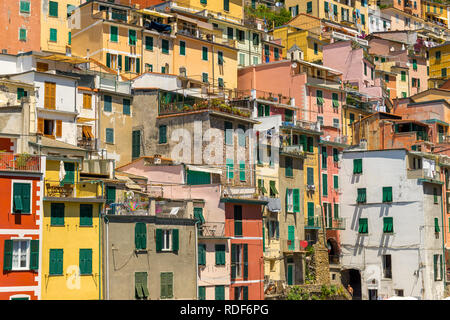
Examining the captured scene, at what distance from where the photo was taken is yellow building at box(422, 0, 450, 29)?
13588 cm

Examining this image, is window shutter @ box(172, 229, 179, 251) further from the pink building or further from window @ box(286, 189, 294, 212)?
the pink building

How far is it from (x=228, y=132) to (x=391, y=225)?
1663cm

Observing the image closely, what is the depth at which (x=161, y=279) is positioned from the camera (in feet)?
139

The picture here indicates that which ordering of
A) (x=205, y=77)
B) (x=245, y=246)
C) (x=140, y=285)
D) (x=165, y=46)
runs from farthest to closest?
(x=205, y=77)
(x=165, y=46)
(x=245, y=246)
(x=140, y=285)

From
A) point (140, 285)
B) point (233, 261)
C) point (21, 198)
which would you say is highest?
point (21, 198)

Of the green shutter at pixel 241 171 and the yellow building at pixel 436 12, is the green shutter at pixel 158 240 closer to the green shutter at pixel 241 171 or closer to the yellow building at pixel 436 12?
the green shutter at pixel 241 171

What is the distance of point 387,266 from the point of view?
208 ft

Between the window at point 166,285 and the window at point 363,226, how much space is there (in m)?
25.8

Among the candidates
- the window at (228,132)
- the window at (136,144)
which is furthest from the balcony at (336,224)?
the window at (136,144)

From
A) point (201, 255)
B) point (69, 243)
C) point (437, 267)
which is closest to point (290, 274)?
point (437, 267)

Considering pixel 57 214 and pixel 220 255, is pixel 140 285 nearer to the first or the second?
pixel 57 214

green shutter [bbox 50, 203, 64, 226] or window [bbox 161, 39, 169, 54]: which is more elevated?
window [bbox 161, 39, 169, 54]

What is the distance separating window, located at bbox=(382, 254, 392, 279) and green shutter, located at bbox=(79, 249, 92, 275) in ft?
101

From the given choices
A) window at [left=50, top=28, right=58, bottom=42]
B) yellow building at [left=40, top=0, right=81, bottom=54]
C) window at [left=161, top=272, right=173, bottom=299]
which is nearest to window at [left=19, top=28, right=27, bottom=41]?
yellow building at [left=40, top=0, right=81, bottom=54]
